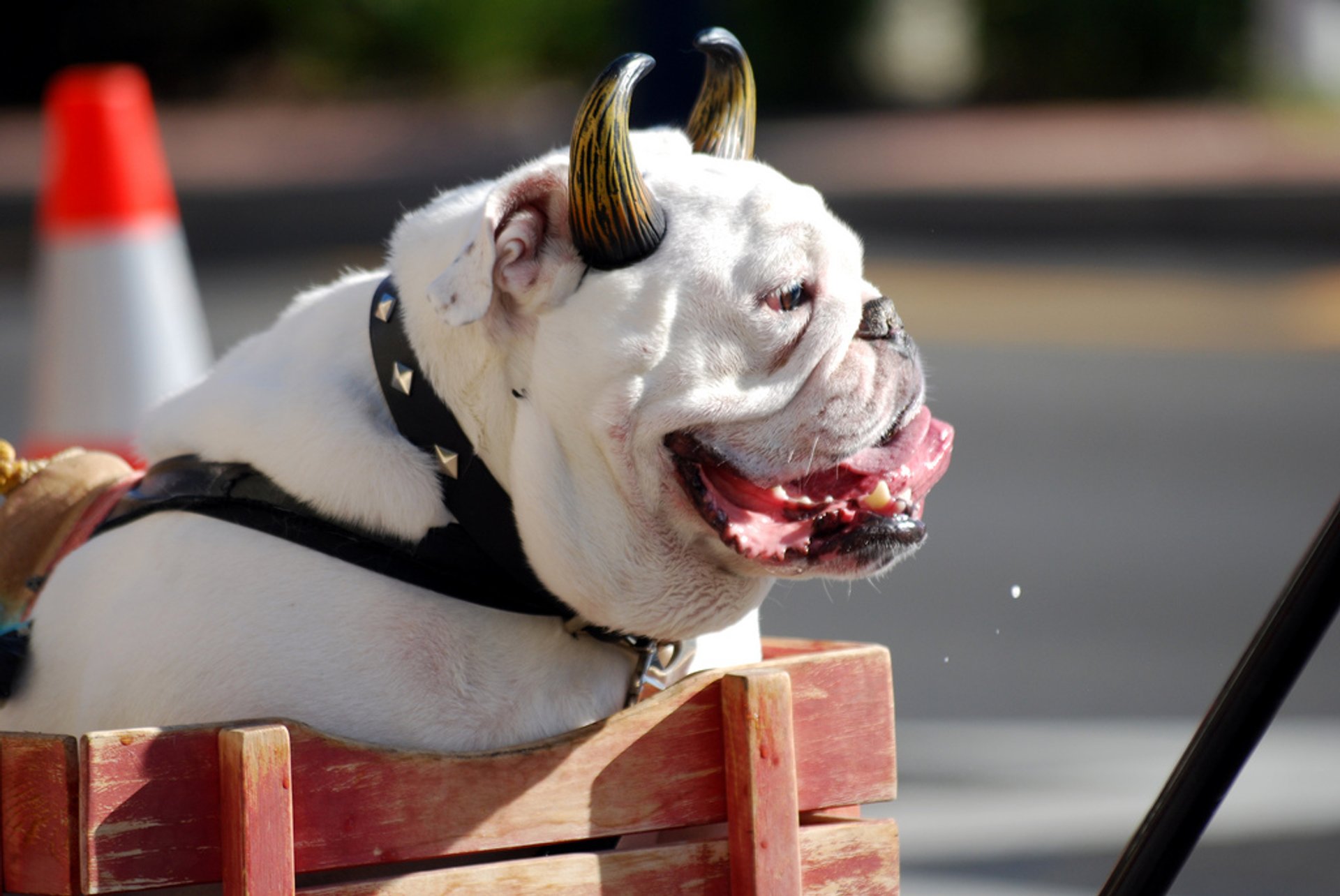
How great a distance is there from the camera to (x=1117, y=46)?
62.6 feet

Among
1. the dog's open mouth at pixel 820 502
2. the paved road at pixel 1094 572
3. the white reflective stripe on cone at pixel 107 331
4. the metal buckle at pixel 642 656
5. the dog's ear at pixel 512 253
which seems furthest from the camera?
the white reflective stripe on cone at pixel 107 331

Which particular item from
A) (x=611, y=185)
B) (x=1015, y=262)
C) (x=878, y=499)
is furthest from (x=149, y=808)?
(x=1015, y=262)

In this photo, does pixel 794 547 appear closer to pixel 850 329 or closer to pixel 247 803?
pixel 850 329

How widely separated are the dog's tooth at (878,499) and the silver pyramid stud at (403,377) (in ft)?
2.19

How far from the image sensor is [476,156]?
55.6ft

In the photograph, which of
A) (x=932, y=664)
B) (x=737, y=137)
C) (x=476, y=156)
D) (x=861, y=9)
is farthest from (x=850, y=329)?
(x=861, y=9)

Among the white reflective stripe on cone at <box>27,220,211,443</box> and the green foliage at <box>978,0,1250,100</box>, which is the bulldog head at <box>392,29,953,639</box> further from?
the green foliage at <box>978,0,1250,100</box>

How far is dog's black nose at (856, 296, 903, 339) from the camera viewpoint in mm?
2607

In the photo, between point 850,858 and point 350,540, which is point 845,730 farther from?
point 350,540

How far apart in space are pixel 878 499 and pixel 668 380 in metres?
0.38

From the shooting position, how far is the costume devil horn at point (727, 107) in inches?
109

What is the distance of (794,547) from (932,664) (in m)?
3.40

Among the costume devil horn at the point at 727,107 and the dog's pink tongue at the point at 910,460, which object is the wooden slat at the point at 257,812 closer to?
the dog's pink tongue at the point at 910,460

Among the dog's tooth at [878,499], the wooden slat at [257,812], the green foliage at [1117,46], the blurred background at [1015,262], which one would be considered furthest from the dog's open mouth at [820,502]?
the green foliage at [1117,46]
